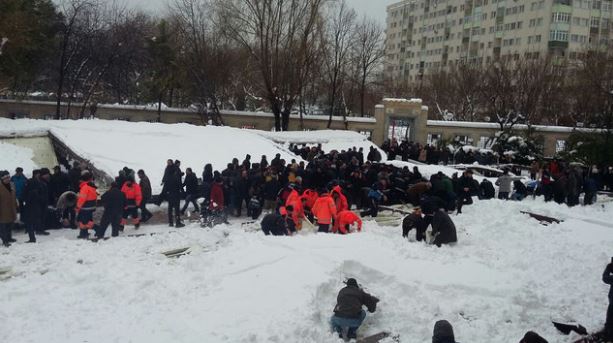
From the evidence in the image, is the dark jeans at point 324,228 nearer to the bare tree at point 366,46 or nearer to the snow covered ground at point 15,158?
the snow covered ground at point 15,158

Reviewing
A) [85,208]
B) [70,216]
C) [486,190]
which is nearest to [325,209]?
[85,208]

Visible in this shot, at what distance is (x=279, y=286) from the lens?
9172mm

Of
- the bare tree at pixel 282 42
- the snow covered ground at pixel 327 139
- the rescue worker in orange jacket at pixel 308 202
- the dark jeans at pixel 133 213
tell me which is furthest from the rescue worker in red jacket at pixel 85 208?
the bare tree at pixel 282 42

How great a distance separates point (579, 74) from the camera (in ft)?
132

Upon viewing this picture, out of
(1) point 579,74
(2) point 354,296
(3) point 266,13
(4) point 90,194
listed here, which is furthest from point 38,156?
(1) point 579,74

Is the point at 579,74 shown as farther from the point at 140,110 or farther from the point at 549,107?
the point at 140,110

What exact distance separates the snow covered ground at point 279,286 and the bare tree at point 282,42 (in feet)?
70.9

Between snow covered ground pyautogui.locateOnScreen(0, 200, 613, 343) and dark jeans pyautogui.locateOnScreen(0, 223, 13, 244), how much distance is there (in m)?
0.40

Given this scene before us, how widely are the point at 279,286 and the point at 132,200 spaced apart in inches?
243

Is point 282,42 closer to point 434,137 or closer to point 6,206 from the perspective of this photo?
point 434,137

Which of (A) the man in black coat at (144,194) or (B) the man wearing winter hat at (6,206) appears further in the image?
(A) the man in black coat at (144,194)

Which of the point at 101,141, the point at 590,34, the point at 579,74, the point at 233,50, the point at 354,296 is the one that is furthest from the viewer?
the point at 590,34

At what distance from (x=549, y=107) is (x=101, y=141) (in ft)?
115

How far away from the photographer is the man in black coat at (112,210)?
12336 mm
